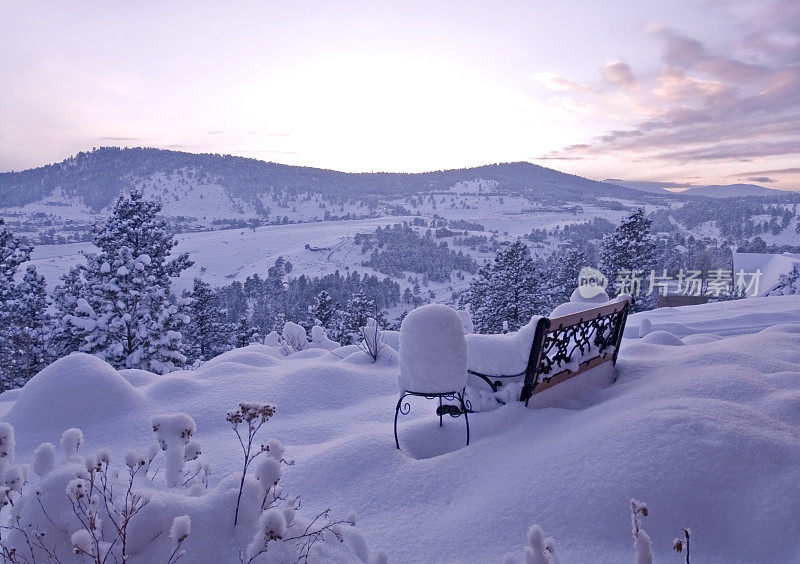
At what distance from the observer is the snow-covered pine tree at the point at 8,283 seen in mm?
24188

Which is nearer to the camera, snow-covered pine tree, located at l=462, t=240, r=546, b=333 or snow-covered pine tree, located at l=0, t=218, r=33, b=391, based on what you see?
snow-covered pine tree, located at l=0, t=218, r=33, b=391

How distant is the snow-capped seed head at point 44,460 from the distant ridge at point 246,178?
12613 centimetres

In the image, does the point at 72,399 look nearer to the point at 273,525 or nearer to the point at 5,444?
the point at 5,444

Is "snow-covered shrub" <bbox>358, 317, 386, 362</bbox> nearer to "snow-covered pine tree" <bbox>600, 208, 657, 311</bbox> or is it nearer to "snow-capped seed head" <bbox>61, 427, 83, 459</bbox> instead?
"snow-capped seed head" <bbox>61, 427, 83, 459</bbox>

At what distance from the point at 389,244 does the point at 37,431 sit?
114578 millimetres

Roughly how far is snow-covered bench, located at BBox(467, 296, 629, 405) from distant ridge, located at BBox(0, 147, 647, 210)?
413 ft

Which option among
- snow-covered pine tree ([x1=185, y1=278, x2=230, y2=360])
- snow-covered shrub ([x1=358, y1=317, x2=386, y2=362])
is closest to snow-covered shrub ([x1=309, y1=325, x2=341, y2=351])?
snow-covered shrub ([x1=358, y1=317, x2=386, y2=362])

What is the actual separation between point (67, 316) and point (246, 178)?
132m

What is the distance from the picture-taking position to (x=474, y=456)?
382cm

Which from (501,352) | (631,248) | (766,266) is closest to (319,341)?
(501,352)

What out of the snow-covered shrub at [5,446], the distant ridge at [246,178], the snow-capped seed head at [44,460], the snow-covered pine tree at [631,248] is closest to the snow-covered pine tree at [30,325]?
the snow-covered shrub at [5,446]

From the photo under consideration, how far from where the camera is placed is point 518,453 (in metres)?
3.70

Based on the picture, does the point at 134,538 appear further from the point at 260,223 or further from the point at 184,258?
the point at 260,223

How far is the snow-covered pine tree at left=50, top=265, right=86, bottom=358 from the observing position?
21248mm
